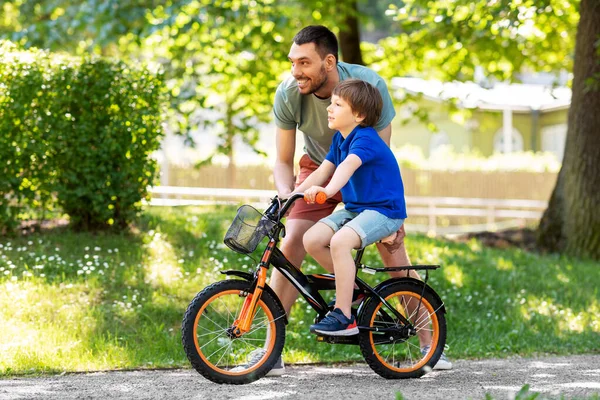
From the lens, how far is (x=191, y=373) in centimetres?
545

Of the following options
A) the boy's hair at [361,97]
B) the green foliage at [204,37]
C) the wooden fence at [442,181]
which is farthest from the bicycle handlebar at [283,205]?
the wooden fence at [442,181]

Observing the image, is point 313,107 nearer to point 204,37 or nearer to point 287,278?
point 287,278

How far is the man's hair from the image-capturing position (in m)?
4.97

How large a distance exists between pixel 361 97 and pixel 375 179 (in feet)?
1.45

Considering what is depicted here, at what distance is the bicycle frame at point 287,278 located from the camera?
476 cm

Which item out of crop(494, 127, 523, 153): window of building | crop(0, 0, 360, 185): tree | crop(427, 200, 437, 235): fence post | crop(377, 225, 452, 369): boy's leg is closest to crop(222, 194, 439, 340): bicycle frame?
crop(377, 225, 452, 369): boy's leg

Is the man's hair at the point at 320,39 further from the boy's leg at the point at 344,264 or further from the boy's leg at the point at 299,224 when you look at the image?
the boy's leg at the point at 344,264

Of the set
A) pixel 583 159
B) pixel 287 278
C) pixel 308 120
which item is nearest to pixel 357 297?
pixel 287 278

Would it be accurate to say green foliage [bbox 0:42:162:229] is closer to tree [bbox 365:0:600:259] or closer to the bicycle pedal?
the bicycle pedal

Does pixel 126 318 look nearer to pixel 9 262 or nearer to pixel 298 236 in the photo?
pixel 9 262

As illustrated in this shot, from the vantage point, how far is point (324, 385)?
16.4 ft

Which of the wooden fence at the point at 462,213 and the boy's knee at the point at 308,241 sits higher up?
the boy's knee at the point at 308,241

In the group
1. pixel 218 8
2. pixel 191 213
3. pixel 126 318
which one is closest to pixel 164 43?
pixel 218 8

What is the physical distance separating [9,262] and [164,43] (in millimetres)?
6655
